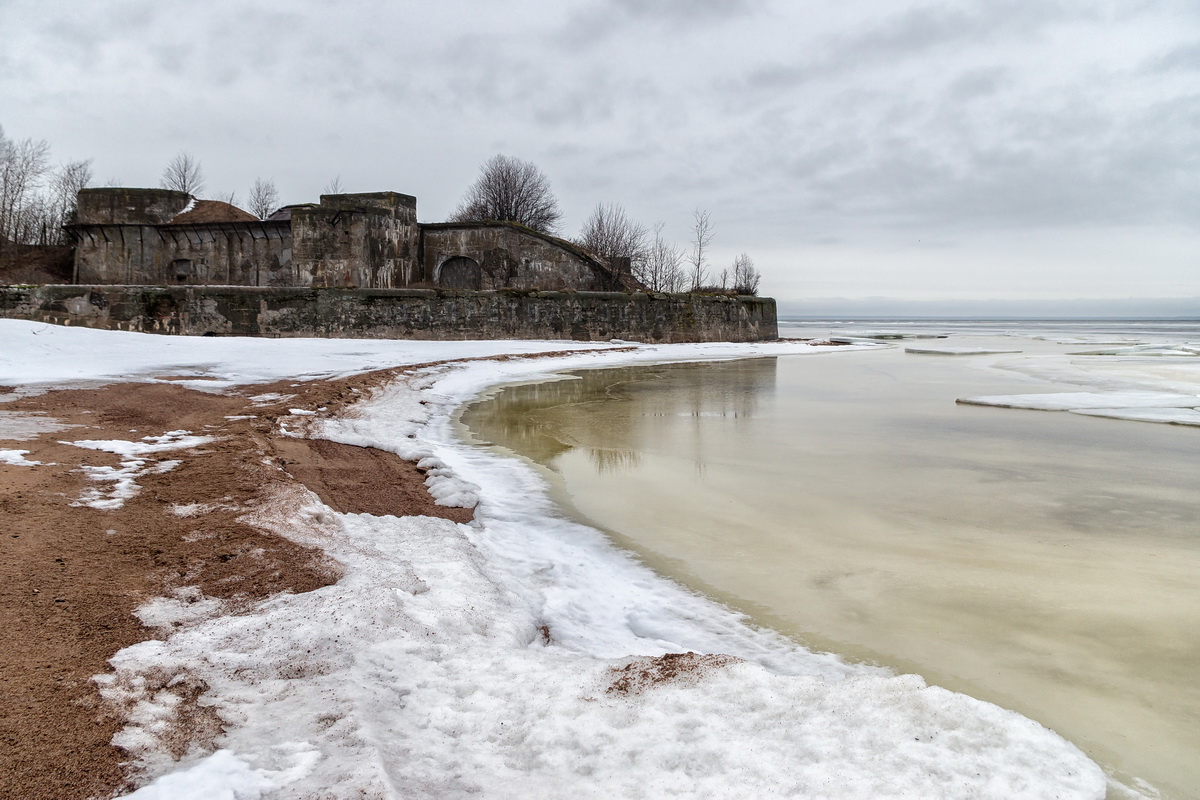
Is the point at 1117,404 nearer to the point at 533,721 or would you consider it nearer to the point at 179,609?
the point at 533,721

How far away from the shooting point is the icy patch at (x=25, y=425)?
16.7ft

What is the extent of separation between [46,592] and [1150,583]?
4.42 meters

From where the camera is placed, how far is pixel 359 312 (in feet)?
64.3

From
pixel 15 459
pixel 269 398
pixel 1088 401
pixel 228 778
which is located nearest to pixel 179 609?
pixel 228 778

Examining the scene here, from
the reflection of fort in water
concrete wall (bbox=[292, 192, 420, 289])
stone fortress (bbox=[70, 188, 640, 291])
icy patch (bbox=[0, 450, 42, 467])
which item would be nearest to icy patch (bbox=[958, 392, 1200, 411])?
the reflection of fort in water

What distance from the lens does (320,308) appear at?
19297 millimetres

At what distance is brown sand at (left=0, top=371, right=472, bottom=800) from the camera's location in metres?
1.76

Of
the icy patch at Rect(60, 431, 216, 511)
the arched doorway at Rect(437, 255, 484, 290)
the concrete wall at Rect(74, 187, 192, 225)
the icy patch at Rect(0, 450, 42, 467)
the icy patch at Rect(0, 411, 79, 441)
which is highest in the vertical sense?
the concrete wall at Rect(74, 187, 192, 225)

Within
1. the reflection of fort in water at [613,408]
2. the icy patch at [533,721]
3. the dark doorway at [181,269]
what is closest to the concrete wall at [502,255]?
the dark doorway at [181,269]

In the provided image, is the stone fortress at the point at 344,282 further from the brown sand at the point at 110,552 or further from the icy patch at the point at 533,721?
the icy patch at the point at 533,721

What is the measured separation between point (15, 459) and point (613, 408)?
6.22 metres

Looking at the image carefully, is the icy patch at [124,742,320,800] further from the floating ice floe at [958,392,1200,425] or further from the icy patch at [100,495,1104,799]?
the floating ice floe at [958,392,1200,425]

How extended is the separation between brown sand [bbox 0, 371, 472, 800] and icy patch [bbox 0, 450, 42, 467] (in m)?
0.11

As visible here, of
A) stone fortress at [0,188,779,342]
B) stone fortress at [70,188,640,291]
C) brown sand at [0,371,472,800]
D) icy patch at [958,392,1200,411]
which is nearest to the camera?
brown sand at [0,371,472,800]
